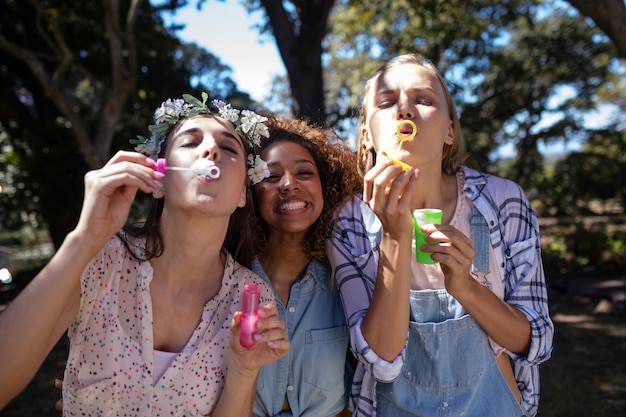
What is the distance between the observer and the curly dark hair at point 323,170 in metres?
2.62

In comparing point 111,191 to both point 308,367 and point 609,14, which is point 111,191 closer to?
point 308,367

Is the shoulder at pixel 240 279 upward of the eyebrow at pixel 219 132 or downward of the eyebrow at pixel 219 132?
downward

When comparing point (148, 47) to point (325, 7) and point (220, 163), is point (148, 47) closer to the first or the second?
point (325, 7)

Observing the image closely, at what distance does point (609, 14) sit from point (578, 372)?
12.9ft

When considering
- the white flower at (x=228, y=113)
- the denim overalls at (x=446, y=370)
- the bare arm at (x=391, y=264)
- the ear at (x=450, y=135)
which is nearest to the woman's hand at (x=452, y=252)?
the bare arm at (x=391, y=264)

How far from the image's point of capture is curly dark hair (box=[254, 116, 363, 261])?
2.62 meters

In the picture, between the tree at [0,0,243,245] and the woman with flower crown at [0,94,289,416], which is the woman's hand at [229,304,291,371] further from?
the tree at [0,0,243,245]

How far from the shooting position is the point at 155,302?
210 cm

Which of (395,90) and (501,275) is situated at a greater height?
(395,90)

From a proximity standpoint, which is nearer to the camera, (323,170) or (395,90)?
(395,90)

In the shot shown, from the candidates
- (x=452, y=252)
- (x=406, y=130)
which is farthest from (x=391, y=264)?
(x=406, y=130)

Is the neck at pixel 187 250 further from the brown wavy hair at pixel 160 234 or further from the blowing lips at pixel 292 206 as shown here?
the blowing lips at pixel 292 206

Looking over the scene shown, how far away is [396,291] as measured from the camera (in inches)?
79.4

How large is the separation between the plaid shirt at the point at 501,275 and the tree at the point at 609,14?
3769mm
